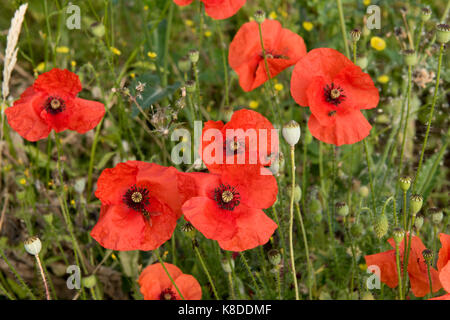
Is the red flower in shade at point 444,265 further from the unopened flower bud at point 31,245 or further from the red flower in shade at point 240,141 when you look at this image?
the unopened flower bud at point 31,245

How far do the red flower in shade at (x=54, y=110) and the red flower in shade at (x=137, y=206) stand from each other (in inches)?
7.8

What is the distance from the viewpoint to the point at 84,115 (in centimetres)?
124

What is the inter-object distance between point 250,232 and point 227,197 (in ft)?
0.27

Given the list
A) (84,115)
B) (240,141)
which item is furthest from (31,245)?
(240,141)

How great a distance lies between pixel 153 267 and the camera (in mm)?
1253

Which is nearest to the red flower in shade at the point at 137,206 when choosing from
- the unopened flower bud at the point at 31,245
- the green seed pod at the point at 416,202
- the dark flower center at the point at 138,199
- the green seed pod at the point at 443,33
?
the dark flower center at the point at 138,199

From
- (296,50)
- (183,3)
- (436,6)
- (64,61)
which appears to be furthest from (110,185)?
(436,6)

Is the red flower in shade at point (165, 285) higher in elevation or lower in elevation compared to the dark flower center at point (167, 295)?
higher

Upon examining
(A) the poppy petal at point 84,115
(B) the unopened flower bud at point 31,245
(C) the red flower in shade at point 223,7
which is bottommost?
(B) the unopened flower bud at point 31,245

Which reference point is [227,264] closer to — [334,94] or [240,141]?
[240,141]

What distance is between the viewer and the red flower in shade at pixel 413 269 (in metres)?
1.17

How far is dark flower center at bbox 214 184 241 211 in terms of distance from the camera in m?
1.06
